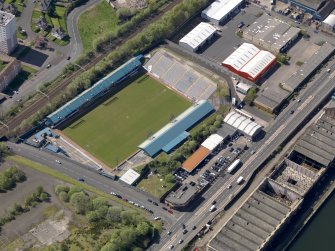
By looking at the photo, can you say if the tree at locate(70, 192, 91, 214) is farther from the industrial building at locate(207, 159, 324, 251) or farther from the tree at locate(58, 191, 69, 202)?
the industrial building at locate(207, 159, 324, 251)

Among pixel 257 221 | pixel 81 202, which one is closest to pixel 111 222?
pixel 81 202

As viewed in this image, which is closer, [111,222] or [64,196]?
[111,222]

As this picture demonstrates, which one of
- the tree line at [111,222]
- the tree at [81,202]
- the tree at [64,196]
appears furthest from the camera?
the tree at [64,196]

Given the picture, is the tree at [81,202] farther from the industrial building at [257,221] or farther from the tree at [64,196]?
the industrial building at [257,221]

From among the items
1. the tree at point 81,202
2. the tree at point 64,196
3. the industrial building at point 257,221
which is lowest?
the tree at point 64,196

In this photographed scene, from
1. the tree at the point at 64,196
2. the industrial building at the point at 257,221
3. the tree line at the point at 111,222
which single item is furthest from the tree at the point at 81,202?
the industrial building at the point at 257,221

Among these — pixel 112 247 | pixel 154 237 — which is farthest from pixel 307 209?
Result: pixel 112 247

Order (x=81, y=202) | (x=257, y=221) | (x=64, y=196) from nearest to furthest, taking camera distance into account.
Answer: (x=257, y=221)
(x=81, y=202)
(x=64, y=196)

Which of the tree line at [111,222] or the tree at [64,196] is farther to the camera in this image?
the tree at [64,196]

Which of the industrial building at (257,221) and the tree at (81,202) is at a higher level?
the industrial building at (257,221)

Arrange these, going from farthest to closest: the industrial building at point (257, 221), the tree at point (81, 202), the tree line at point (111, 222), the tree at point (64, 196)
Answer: the tree at point (64, 196) < the tree at point (81, 202) < the tree line at point (111, 222) < the industrial building at point (257, 221)

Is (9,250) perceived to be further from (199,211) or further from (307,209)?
(307,209)

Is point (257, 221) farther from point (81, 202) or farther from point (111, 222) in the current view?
point (81, 202)
